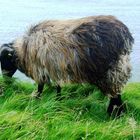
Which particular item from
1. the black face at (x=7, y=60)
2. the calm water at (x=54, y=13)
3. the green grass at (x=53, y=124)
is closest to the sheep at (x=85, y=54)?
the green grass at (x=53, y=124)

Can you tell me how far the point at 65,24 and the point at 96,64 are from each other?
852 mm

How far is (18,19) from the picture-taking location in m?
19.0

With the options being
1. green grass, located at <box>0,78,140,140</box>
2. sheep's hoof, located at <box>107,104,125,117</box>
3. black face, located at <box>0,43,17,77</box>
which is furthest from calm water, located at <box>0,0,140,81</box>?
green grass, located at <box>0,78,140,140</box>

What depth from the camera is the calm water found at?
1618 cm

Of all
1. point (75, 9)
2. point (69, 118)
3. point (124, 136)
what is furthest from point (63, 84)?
point (75, 9)

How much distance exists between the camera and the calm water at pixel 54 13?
16178 mm

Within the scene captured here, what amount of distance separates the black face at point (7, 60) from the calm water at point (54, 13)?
202 inches

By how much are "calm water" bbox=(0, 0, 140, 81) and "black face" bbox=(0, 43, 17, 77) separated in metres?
5.12

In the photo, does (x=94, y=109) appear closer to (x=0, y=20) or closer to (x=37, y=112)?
(x=37, y=112)

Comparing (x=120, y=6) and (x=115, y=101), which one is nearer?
(x=115, y=101)

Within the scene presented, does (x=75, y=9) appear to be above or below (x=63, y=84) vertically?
below

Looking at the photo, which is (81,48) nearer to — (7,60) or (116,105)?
(116,105)

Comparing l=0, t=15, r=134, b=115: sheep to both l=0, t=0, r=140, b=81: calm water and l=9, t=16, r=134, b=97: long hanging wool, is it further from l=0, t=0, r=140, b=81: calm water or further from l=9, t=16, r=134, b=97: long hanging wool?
l=0, t=0, r=140, b=81: calm water

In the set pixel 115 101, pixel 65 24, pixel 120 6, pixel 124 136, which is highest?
pixel 65 24
